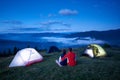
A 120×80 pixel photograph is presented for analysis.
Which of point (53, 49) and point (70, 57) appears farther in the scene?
point (53, 49)

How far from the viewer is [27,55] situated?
961 inches

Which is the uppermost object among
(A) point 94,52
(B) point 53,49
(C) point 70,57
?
(C) point 70,57

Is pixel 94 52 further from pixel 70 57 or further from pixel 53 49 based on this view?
pixel 53 49

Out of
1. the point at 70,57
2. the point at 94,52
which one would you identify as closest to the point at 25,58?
the point at 70,57

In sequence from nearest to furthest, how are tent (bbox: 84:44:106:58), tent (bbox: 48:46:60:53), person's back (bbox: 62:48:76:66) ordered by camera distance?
person's back (bbox: 62:48:76:66)
tent (bbox: 84:44:106:58)
tent (bbox: 48:46:60:53)

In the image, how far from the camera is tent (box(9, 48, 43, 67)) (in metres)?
23.6

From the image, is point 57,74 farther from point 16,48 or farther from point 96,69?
point 16,48

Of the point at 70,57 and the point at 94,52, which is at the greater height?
the point at 70,57

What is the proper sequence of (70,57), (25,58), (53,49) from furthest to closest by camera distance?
(53,49)
(25,58)
(70,57)

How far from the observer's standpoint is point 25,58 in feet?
78.7

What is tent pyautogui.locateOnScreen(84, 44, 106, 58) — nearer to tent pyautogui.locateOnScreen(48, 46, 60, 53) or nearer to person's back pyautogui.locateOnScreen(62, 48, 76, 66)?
person's back pyautogui.locateOnScreen(62, 48, 76, 66)

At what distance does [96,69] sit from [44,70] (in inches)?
224

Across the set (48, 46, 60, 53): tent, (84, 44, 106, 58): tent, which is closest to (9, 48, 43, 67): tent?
(84, 44, 106, 58): tent

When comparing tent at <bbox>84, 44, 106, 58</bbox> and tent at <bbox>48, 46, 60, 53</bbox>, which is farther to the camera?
tent at <bbox>48, 46, 60, 53</bbox>
